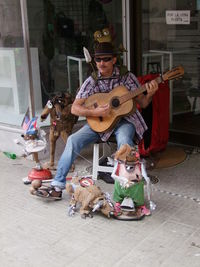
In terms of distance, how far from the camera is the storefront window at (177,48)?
4.46m

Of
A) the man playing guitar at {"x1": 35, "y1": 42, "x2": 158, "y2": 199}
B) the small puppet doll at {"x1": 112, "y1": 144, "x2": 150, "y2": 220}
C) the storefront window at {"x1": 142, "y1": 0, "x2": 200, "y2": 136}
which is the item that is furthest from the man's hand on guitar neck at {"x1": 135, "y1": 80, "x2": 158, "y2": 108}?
the storefront window at {"x1": 142, "y1": 0, "x2": 200, "y2": 136}

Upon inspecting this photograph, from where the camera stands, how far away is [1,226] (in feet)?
9.89

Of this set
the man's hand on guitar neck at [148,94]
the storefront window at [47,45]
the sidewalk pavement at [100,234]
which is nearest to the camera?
the sidewalk pavement at [100,234]

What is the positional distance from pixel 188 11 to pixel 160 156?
166 centimetres

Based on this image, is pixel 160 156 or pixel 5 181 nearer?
pixel 5 181

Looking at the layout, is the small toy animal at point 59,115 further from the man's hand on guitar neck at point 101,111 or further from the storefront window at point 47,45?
the man's hand on guitar neck at point 101,111

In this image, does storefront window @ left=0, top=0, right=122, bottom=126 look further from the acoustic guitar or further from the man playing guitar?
the acoustic guitar

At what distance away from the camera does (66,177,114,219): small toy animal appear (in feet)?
9.84

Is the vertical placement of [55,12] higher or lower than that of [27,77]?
higher

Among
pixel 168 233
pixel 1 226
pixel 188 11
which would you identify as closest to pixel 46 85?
pixel 188 11

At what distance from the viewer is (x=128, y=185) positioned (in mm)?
2920

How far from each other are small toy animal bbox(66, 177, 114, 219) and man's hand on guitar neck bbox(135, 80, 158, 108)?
0.87 m

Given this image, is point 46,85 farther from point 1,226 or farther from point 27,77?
point 1,226

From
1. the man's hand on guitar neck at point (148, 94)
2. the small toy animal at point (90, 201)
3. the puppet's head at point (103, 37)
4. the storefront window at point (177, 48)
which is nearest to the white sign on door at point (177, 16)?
the storefront window at point (177, 48)
